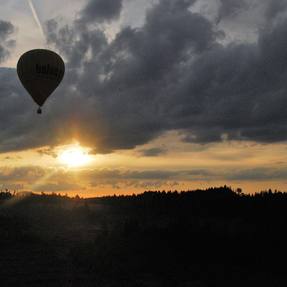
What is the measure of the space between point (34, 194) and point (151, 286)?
5396 cm

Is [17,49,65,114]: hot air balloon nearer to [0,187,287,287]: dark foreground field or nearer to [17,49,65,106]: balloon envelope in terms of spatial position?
[17,49,65,106]: balloon envelope

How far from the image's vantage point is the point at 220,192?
81.1 meters

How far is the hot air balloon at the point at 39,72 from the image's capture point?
48375 millimetres

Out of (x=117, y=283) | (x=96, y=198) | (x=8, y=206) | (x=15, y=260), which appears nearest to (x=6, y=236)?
(x=15, y=260)

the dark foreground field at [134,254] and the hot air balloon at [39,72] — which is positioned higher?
the hot air balloon at [39,72]

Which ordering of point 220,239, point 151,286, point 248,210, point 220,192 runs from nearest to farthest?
point 151,286, point 220,239, point 248,210, point 220,192

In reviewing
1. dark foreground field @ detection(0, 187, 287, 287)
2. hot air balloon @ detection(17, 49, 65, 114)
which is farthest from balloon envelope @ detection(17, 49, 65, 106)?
dark foreground field @ detection(0, 187, 287, 287)

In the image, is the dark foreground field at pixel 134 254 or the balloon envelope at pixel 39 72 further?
the balloon envelope at pixel 39 72

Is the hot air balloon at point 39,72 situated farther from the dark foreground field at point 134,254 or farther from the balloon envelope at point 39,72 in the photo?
the dark foreground field at point 134,254

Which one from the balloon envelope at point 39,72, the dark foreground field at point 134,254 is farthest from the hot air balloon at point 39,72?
the dark foreground field at point 134,254

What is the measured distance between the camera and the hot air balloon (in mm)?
48375

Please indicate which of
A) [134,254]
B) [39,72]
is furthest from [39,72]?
[134,254]

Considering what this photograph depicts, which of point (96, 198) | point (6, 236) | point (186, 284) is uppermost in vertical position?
point (96, 198)

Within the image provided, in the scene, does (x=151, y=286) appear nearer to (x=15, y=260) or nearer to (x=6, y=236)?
(x=15, y=260)
